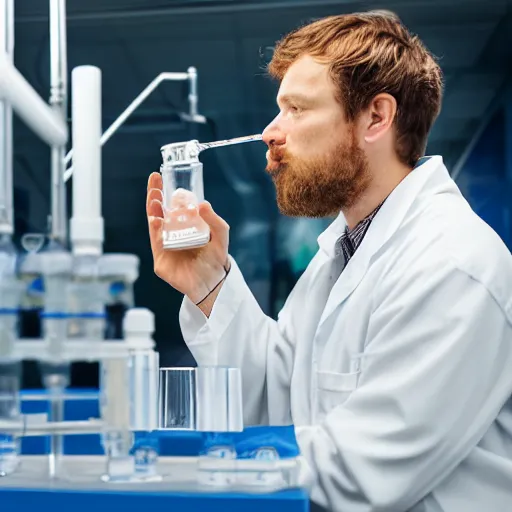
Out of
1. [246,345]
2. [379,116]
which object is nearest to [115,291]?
[246,345]

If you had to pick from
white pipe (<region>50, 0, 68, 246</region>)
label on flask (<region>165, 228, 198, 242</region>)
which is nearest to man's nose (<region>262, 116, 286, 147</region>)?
label on flask (<region>165, 228, 198, 242</region>)

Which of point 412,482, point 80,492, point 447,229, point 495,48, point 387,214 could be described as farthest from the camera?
point 495,48

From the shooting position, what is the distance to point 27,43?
2754 mm

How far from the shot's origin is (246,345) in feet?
4.10

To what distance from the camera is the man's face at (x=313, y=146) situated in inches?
48.9

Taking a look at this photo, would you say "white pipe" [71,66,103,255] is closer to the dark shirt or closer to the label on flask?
the label on flask

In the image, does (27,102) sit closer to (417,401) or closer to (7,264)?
(7,264)

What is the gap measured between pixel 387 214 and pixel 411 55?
0.34m

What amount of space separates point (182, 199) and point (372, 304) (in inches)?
11.7

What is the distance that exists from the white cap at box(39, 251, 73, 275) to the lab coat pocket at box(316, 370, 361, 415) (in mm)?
484

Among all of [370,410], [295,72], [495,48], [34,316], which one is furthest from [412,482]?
[495,48]

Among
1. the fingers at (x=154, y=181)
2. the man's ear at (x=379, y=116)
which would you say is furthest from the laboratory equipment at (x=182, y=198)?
the man's ear at (x=379, y=116)

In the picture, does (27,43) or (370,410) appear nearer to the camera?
(370,410)

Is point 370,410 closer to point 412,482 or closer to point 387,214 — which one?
point 412,482
